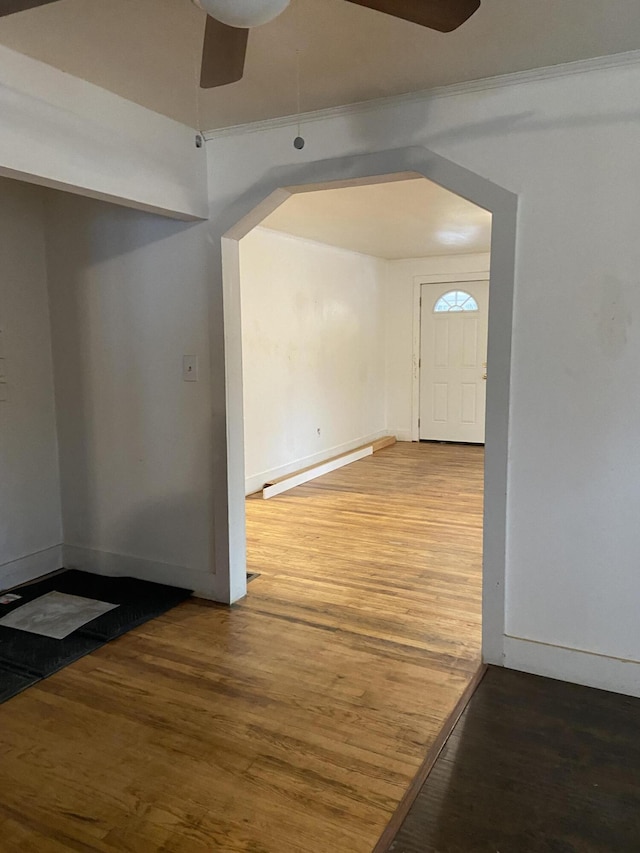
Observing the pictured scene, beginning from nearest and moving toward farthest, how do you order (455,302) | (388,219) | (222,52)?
(222,52) → (388,219) → (455,302)

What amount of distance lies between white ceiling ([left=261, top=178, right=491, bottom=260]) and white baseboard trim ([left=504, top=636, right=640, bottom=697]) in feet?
8.35

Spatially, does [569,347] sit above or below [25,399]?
above

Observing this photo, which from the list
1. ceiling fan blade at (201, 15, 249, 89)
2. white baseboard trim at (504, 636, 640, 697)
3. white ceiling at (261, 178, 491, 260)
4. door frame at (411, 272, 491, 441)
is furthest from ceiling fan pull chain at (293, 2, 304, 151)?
door frame at (411, 272, 491, 441)

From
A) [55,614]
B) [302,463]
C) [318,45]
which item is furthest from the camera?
[302,463]

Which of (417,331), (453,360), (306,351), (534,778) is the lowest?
(534,778)

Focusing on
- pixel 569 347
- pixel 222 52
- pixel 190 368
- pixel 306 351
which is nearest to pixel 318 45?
pixel 222 52

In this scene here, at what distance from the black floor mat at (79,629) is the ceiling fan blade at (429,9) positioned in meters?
2.59

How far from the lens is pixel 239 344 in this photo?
10.5ft

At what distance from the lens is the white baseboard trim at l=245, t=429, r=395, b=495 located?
220 inches

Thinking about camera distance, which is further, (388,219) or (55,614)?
(388,219)

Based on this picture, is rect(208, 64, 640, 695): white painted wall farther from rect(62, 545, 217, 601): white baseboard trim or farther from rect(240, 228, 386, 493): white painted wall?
rect(240, 228, 386, 493): white painted wall

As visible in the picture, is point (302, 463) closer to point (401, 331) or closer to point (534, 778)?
point (401, 331)

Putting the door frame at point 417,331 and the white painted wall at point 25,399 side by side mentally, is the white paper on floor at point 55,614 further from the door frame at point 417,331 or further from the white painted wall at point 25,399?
the door frame at point 417,331

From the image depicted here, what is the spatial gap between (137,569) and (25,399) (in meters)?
1.16
